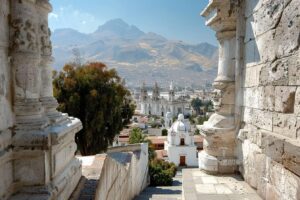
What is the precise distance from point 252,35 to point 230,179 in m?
2.59

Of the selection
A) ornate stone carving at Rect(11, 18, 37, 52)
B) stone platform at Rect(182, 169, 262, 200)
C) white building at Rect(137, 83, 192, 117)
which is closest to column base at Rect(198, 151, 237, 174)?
stone platform at Rect(182, 169, 262, 200)

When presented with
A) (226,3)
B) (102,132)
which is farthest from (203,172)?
(102,132)

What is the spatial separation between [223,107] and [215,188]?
5.51ft

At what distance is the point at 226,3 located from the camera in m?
5.68

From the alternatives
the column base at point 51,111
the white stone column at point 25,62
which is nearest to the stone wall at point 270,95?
the column base at point 51,111

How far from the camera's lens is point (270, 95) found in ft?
13.4

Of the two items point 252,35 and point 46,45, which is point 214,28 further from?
point 46,45

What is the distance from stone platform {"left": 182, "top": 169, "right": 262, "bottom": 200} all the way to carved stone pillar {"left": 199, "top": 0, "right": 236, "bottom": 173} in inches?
11.5

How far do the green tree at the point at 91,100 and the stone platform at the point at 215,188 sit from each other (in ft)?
27.0

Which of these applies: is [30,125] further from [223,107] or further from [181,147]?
[181,147]

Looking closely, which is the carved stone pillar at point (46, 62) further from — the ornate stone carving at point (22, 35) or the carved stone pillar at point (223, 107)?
the carved stone pillar at point (223, 107)

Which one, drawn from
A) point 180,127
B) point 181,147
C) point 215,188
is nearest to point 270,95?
point 215,188

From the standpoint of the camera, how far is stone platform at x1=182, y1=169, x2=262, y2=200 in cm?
466

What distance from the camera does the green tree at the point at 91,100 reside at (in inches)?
523
